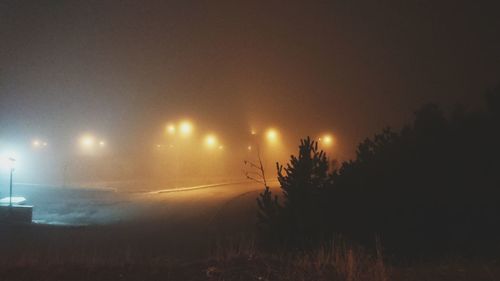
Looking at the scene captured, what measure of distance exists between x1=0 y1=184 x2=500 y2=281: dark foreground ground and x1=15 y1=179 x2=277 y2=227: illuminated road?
0.07 meters

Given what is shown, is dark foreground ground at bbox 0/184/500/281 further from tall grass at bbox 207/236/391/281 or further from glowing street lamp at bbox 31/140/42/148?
glowing street lamp at bbox 31/140/42/148

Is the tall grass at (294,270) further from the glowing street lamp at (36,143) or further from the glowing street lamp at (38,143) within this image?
the glowing street lamp at (36,143)

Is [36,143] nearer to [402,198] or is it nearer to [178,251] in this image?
[178,251]

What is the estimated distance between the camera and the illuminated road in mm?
21125

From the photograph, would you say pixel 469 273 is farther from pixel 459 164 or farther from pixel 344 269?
pixel 459 164

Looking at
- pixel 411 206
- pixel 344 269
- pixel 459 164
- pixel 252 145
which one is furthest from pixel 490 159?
pixel 252 145

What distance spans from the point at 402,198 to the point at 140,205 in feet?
64.1

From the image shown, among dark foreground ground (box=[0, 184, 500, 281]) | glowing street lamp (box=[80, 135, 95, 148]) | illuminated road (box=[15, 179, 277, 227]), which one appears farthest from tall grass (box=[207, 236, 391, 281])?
glowing street lamp (box=[80, 135, 95, 148])

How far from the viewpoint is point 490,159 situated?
39.0 feet

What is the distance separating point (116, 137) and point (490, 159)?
61.2 metres

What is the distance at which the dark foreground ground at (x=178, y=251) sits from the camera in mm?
5422

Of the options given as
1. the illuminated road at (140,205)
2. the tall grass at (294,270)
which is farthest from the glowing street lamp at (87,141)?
the tall grass at (294,270)

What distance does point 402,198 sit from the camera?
10.3 meters

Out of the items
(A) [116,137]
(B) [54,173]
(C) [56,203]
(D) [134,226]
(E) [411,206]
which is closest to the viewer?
(E) [411,206]
